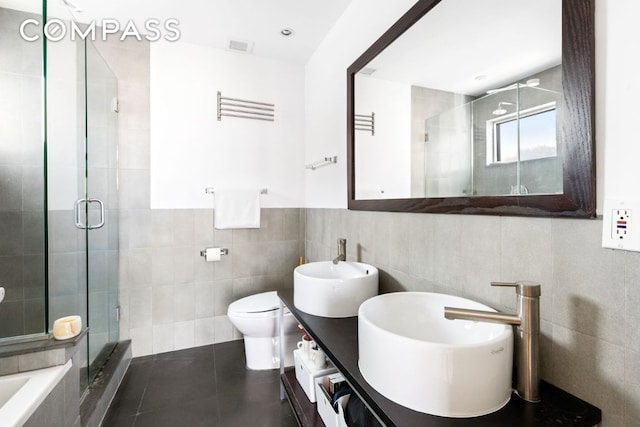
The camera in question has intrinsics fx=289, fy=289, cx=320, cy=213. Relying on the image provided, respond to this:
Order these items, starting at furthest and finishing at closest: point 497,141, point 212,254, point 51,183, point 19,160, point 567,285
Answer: point 212,254, point 19,160, point 51,183, point 497,141, point 567,285

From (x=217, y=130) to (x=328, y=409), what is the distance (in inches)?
84.0

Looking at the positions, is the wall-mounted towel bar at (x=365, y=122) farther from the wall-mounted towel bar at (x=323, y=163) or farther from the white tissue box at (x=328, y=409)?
the white tissue box at (x=328, y=409)

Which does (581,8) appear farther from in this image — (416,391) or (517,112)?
(416,391)

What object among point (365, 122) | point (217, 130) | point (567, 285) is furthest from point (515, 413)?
point (217, 130)

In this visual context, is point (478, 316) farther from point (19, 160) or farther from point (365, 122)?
point (19, 160)

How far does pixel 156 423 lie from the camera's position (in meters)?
1.57

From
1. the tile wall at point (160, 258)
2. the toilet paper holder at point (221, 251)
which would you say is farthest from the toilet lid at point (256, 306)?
the toilet paper holder at point (221, 251)

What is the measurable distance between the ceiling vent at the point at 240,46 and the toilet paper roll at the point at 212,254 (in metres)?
1.67

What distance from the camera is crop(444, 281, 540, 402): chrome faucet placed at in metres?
0.75

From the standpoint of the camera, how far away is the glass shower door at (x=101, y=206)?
70.6 inches

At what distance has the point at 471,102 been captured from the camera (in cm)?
107

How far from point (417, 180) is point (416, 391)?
2.89 ft

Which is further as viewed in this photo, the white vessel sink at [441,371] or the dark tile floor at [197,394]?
the dark tile floor at [197,394]

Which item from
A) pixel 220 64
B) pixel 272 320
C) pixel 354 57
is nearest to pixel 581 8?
pixel 354 57
